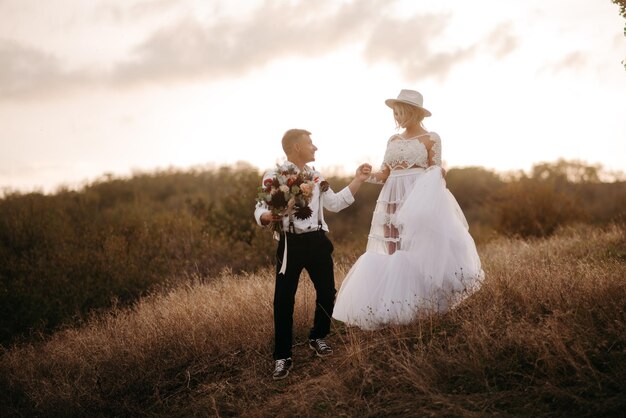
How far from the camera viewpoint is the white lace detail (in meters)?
5.67

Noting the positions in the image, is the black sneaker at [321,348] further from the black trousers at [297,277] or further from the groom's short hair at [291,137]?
the groom's short hair at [291,137]

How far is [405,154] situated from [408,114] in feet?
1.43

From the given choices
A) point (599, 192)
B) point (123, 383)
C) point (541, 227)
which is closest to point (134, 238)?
point (123, 383)

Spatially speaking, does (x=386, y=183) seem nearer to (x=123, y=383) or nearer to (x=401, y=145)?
(x=401, y=145)

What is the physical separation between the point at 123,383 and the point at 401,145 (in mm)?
4048

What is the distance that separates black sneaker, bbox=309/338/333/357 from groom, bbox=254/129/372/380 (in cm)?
29

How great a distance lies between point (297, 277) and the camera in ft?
17.1

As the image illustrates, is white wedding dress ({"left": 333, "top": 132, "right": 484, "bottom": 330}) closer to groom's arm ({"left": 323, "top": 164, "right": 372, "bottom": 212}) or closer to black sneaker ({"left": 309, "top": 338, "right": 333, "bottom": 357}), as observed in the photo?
black sneaker ({"left": 309, "top": 338, "right": 333, "bottom": 357})

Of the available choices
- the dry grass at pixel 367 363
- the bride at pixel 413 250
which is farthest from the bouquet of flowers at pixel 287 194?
the dry grass at pixel 367 363

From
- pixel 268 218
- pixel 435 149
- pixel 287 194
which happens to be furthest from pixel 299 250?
pixel 435 149

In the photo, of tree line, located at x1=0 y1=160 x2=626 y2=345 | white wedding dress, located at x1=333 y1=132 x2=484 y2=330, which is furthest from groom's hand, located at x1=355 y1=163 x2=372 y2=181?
tree line, located at x1=0 y1=160 x2=626 y2=345

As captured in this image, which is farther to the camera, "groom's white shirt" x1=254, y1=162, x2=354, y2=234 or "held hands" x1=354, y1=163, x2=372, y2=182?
"held hands" x1=354, y1=163, x2=372, y2=182

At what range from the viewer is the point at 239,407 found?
498cm

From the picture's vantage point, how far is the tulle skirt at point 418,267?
18.0 ft
